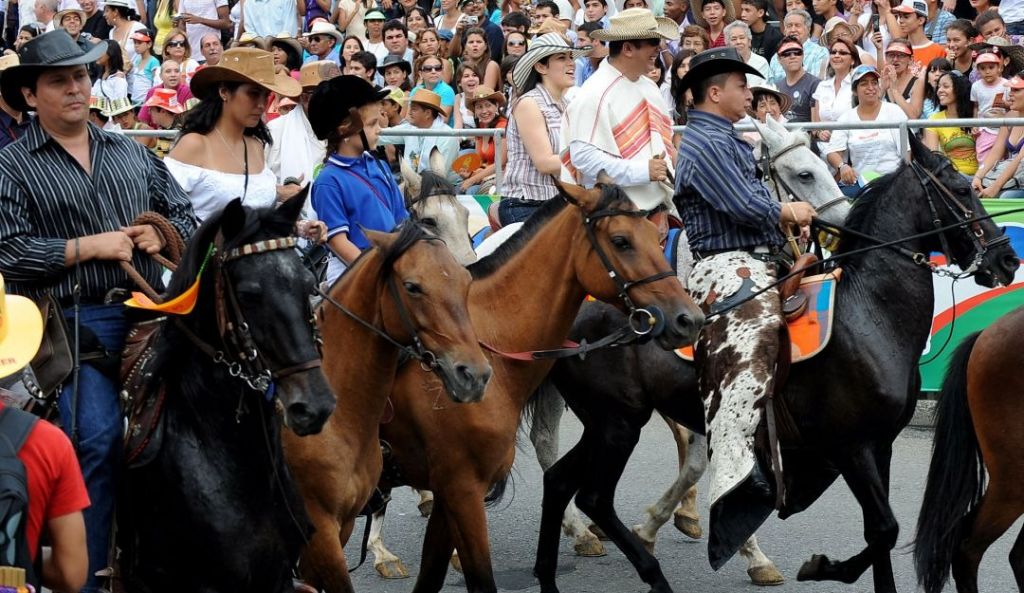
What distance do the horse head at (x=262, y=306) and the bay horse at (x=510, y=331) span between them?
1.77m

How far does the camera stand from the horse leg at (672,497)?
26.1 ft

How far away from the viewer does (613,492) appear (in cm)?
742

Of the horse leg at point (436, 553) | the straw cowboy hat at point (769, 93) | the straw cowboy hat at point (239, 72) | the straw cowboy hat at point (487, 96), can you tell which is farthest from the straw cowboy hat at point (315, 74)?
the horse leg at point (436, 553)

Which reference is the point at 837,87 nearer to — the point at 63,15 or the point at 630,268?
the point at 630,268

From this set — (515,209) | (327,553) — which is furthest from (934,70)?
(327,553)

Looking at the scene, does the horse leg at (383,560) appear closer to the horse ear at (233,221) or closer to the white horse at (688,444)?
the white horse at (688,444)

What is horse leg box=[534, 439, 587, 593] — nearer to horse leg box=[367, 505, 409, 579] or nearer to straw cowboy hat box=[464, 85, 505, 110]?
horse leg box=[367, 505, 409, 579]

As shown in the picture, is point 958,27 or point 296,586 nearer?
point 296,586

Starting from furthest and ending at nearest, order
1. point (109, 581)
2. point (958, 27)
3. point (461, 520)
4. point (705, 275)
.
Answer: point (958, 27)
point (705, 275)
point (461, 520)
point (109, 581)

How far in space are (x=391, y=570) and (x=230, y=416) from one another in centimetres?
329

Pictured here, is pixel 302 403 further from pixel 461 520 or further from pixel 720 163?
pixel 720 163

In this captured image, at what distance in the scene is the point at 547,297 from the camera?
21.1 feet

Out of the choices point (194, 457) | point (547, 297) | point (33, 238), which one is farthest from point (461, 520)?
point (33, 238)

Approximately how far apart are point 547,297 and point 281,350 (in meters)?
2.27
